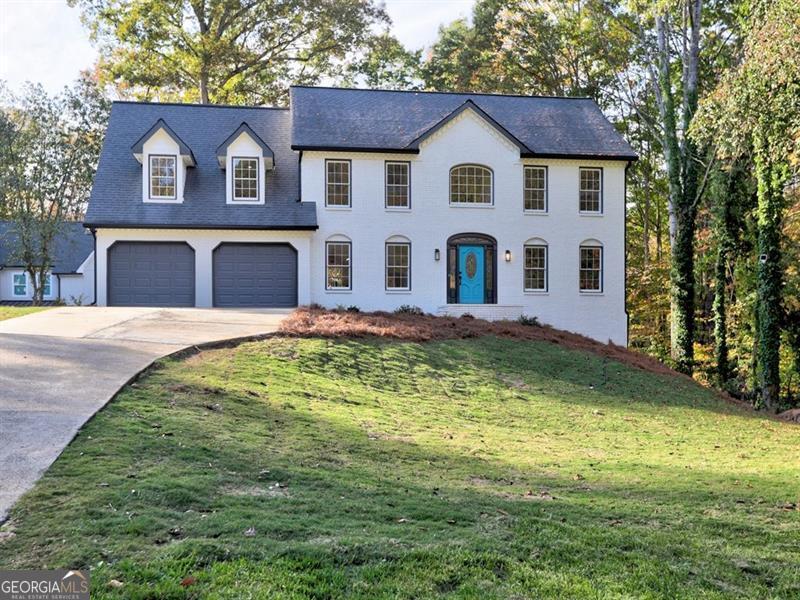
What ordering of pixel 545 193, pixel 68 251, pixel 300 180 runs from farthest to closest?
1. pixel 68 251
2. pixel 545 193
3. pixel 300 180

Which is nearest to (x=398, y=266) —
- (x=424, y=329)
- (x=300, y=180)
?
(x=300, y=180)

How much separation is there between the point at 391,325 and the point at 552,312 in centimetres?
786

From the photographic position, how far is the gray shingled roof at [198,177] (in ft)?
71.1

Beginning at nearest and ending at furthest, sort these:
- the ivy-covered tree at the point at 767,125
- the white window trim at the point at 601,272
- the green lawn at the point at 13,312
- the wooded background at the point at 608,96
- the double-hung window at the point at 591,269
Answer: the ivy-covered tree at the point at 767,125 → the green lawn at the point at 13,312 → the wooded background at the point at 608,96 → the white window trim at the point at 601,272 → the double-hung window at the point at 591,269

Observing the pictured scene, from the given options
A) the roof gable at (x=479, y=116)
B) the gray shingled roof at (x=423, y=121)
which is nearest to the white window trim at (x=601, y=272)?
the gray shingled roof at (x=423, y=121)

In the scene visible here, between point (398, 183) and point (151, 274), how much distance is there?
8.83 m

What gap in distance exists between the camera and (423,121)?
943 inches

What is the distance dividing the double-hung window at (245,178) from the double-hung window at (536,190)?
9.48 metres

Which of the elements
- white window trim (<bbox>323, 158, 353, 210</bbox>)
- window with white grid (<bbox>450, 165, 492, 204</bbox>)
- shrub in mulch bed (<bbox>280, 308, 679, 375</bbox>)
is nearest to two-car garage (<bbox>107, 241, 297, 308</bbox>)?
white window trim (<bbox>323, 158, 353, 210</bbox>)

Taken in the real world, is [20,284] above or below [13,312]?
above

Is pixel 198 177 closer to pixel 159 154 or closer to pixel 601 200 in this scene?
pixel 159 154

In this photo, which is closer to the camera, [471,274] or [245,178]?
[245,178]

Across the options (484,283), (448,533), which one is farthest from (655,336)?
(448,533)

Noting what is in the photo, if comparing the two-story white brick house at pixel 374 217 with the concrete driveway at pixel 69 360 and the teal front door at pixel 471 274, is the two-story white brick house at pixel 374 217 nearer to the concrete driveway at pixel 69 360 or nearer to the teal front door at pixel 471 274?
the teal front door at pixel 471 274
